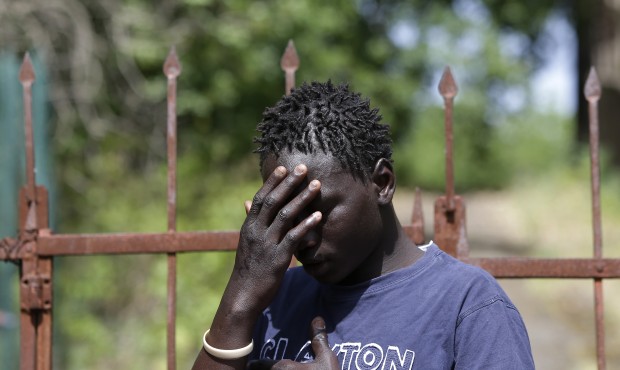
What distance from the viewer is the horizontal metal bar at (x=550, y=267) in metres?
2.49

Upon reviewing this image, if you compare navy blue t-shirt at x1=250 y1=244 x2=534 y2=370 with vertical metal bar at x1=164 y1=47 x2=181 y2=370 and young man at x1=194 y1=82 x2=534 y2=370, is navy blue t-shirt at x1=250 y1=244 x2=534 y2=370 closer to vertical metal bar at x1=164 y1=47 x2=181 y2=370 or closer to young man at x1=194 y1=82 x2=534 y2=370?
young man at x1=194 y1=82 x2=534 y2=370

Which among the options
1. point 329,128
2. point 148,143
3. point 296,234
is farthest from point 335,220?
point 148,143

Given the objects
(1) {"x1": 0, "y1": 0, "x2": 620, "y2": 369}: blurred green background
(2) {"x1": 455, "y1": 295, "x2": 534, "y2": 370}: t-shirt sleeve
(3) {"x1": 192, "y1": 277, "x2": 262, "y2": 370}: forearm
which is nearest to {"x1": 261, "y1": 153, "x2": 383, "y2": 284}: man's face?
(3) {"x1": 192, "y1": 277, "x2": 262, "y2": 370}: forearm

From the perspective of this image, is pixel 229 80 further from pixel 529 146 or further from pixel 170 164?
pixel 529 146

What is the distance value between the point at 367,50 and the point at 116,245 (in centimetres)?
726

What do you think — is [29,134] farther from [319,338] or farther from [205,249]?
[319,338]

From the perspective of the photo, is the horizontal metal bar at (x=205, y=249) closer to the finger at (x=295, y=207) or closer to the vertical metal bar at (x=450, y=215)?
the vertical metal bar at (x=450, y=215)

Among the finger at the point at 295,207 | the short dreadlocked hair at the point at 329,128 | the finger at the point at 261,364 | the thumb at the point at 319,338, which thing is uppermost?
the short dreadlocked hair at the point at 329,128

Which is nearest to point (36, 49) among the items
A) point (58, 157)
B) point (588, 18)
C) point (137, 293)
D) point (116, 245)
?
point (58, 157)

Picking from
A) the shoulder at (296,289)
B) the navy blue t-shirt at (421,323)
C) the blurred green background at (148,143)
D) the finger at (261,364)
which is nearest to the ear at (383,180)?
the navy blue t-shirt at (421,323)

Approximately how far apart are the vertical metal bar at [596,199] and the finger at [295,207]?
1.15 metres

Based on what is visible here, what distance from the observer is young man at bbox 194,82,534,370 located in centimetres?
171

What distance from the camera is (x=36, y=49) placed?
6.06m

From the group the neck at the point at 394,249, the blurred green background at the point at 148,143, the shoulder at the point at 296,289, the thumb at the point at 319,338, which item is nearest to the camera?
the thumb at the point at 319,338
